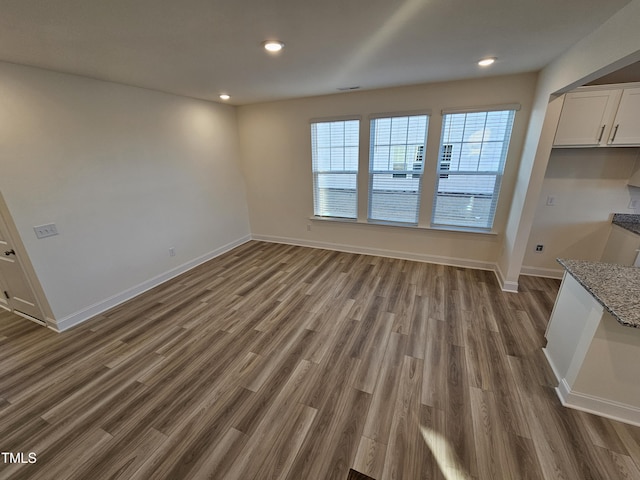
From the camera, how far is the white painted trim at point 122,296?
2.66 m

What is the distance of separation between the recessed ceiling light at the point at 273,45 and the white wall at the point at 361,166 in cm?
196

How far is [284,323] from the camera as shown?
2664mm

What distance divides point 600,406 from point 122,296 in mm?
4581

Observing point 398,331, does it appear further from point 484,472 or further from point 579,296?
point 579,296

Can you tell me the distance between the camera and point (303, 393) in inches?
74.0

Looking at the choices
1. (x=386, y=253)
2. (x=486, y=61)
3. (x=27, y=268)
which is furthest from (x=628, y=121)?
(x=27, y=268)

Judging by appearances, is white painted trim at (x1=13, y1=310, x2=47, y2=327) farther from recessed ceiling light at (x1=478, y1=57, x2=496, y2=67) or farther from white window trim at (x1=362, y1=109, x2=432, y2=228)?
recessed ceiling light at (x1=478, y1=57, x2=496, y2=67)

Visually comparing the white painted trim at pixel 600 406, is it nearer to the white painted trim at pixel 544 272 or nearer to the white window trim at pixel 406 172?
the white painted trim at pixel 544 272

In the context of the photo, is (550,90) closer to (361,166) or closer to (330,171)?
(361,166)

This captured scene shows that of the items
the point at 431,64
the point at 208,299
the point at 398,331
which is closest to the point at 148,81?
the point at 208,299

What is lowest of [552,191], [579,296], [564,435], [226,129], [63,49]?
[564,435]

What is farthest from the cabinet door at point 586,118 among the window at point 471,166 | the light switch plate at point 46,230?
the light switch plate at point 46,230

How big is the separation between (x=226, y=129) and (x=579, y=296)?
16.1 ft

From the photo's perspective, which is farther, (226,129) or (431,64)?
(226,129)
